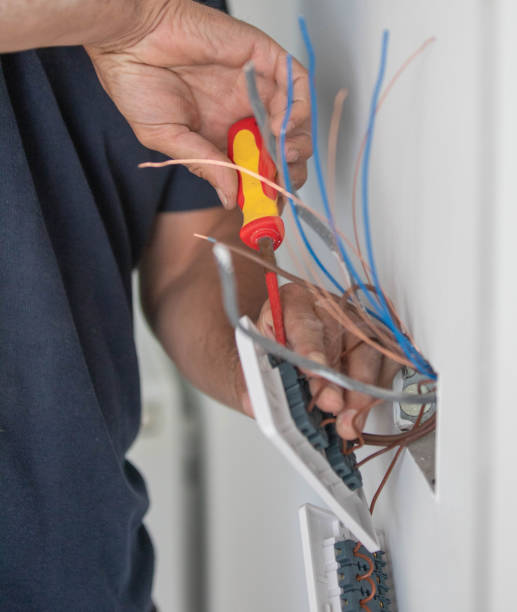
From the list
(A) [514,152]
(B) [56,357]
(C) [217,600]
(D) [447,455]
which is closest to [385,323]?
(D) [447,455]

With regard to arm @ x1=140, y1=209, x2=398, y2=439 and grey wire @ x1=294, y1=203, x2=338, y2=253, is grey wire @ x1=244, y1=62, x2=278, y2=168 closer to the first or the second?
grey wire @ x1=294, y1=203, x2=338, y2=253

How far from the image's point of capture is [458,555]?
1.36 feet

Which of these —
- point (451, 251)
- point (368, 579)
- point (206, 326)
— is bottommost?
point (368, 579)

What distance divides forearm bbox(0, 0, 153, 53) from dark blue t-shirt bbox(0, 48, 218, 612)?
0.18 meters

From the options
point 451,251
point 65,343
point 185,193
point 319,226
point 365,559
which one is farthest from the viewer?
point 185,193

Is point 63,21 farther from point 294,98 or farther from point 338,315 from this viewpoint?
point 338,315

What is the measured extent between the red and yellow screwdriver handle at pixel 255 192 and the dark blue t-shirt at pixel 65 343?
0.23 m

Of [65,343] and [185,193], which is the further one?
[185,193]

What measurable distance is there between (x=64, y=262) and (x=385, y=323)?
0.44m

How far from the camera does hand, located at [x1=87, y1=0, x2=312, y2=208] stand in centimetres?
62

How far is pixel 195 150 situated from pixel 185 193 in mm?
288

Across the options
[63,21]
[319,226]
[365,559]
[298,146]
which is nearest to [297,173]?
[298,146]

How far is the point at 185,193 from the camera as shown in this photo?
0.93 m

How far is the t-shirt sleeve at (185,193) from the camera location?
3.04ft
